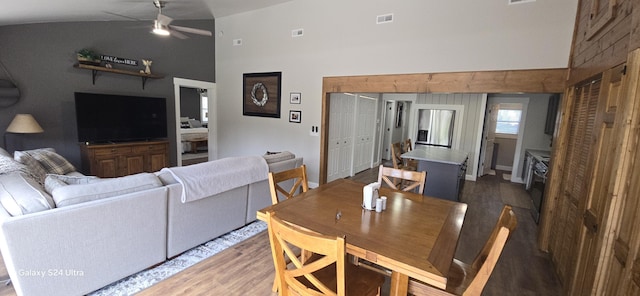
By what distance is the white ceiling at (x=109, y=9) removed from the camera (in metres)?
3.29

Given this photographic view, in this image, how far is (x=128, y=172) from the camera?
4.93m

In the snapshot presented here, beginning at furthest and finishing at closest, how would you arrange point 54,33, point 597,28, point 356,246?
point 54,33 < point 597,28 < point 356,246

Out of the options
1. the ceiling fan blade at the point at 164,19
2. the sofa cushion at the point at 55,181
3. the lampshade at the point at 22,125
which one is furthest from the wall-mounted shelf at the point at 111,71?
the sofa cushion at the point at 55,181

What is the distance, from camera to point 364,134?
6.53m

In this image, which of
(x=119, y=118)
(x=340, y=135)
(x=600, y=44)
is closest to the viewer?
(x=600, y=44)

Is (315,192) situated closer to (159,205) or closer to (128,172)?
(159,205)

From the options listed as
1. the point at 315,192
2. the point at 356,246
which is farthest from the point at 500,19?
the point at 356,246

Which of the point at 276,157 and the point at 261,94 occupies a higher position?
the point at 261,94

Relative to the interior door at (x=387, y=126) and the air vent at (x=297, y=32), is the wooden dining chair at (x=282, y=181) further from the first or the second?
the interior door at (x=387, y=126)

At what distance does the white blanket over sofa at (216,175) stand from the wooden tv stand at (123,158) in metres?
2.97

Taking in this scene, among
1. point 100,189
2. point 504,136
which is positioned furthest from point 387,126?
point 100,189

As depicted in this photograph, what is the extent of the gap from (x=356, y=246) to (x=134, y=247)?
1920mm

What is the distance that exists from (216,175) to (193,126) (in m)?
7.80

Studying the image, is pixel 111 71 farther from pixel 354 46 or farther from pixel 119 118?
pixel 354 46
